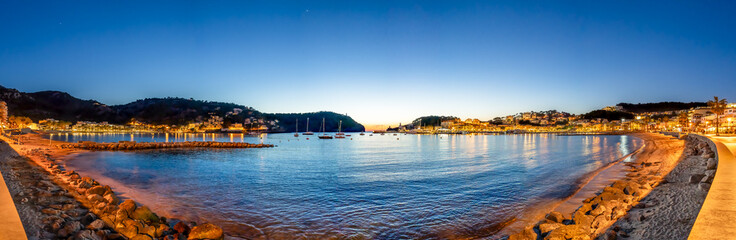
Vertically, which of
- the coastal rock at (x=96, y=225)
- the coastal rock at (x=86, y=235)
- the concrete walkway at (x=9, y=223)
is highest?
the concrete walkway at (x=9, y=223)

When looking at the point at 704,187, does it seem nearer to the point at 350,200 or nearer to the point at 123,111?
the point at 350,200

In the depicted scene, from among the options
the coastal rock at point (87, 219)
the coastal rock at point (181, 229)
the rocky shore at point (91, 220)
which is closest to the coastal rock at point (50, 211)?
the rocky shore at point (91, 220)

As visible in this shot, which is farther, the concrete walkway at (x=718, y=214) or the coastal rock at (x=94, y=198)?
the coastal rock at (x=94, y=198)

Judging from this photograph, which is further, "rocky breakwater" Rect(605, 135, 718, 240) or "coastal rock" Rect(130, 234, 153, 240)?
"coastal rock" Rect(130, 234, 153, 240)

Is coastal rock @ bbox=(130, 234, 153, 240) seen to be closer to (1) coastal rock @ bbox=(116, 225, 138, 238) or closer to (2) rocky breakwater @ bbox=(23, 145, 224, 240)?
(2) rocky breakwater @ bbox=(23, 145, 224, 240)

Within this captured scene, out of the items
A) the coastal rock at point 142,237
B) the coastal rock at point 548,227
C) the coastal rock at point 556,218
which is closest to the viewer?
the coastal rock at point 142,237

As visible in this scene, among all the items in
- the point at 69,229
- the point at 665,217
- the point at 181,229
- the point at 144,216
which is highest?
the point at 665,217

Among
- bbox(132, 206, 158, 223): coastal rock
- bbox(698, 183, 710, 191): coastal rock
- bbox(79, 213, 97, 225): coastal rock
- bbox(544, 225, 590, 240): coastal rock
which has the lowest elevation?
A: bbox(132, 206, 158, 223): coastal rock

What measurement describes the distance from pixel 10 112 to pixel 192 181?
182 metres

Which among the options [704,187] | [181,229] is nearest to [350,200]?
[181,229]

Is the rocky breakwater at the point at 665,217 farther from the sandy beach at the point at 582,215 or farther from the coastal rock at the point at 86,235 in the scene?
the coastal rock at the point at 86,235

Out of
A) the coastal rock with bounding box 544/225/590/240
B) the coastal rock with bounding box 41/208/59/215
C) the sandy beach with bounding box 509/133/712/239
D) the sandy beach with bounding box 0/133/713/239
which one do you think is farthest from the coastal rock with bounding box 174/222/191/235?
the coastal rock with bounding box 544/225/590/240

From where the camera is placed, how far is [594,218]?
7.34 meters

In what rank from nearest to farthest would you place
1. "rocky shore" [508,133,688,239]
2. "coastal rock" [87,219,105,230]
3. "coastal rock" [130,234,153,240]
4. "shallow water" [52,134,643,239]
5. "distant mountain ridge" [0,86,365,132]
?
"rocky shore" [508,133,688,239]
"coastal rock" [130,234,153,240]
"coastal rock" [87,219,105,230]
"shallow water" [52,134,643,239]
"distant mountain ridge" [0,86,365,132]
